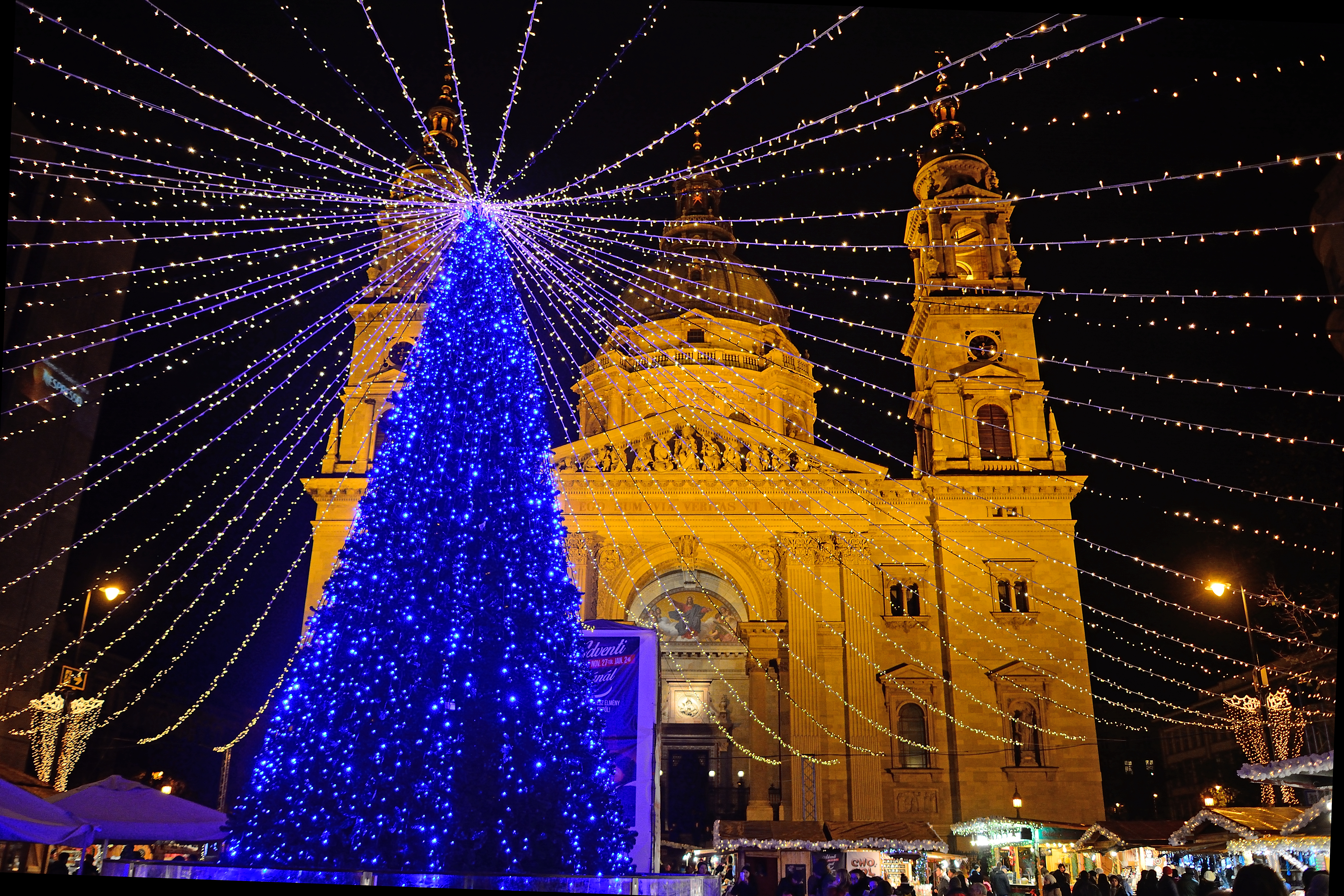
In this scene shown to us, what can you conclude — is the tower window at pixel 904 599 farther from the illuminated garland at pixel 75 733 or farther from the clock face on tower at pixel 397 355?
the illuminated garland at pixel 75 733

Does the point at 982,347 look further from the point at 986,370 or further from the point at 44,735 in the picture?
the point at 44,735

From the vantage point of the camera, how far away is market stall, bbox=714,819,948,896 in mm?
20594

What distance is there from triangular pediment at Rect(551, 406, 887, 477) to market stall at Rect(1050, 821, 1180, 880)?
522 inches

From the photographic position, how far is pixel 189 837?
39.7 ft

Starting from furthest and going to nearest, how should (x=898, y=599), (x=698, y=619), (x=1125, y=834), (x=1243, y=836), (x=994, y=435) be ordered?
(x=698, y=619) < (x=994, y=435) < (x=898, y=599) < (x=1125, y=834) < (x=1243, y=836)

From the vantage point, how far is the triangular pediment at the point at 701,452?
104 ft

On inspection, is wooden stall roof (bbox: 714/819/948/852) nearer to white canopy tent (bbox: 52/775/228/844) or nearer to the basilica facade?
the basilica facade

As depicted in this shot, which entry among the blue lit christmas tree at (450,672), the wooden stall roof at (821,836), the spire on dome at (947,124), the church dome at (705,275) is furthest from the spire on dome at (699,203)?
the blue lit christmas tree at (450,672)

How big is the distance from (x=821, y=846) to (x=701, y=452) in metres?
14.3

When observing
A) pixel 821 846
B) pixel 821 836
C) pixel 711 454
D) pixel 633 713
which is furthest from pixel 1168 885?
pixel 711 454

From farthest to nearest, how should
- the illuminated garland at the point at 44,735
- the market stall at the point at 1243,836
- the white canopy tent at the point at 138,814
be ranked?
1. the illuminated garland at the point at 44,735
2. the market stall at the point at 1243,836
3. the white canopy tent at the point at 138,814

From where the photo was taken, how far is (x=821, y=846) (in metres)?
21.8

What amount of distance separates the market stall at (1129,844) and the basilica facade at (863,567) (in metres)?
2.94

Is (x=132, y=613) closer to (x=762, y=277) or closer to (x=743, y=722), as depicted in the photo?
(x=743, y=722)
